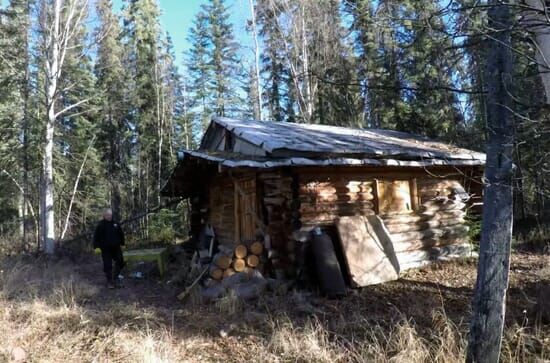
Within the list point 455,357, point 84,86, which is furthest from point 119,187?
point 455,357

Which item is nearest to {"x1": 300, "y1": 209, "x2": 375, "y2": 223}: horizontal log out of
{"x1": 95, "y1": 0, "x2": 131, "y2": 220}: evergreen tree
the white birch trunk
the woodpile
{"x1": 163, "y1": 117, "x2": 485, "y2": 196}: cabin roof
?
the woodpile

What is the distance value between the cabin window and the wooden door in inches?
114

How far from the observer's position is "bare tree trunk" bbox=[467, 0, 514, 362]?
4.47 meters

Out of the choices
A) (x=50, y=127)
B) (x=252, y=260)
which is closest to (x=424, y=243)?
(x=252, y=260)

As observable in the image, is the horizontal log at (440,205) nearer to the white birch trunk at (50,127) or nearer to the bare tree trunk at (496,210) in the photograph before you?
the bare tree trunk at (496,210)

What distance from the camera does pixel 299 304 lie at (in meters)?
7.37

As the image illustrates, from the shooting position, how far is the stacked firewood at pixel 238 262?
8.81m

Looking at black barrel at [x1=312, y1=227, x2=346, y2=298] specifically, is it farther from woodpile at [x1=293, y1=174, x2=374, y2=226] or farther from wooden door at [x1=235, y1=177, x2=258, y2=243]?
A: wooden door at [x1=235, y1=177, x2=258, y2=243]

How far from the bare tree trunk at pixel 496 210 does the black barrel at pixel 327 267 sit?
3.58 m

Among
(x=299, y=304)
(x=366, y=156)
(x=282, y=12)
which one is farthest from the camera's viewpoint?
(x=282, y=12)

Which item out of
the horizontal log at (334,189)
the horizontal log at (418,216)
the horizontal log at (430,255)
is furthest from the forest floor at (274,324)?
the horizontal log at (334,189)

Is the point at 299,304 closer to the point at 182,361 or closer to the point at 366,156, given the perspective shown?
the point at 182,361

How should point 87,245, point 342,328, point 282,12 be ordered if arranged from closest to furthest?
1. point 342,328
2. point 87,245
3. point 282,12

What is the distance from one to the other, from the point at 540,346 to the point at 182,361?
417cm
